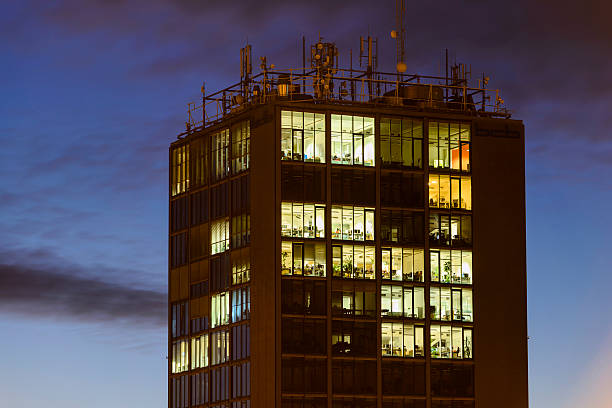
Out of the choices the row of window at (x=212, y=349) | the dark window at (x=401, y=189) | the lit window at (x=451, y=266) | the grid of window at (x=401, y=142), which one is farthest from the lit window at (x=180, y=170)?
the lit window at (x=451, y=266)

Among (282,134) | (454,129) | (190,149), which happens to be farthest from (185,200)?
(454,129)

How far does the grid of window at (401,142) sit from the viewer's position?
170m

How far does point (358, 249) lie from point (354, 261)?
1.43 metres

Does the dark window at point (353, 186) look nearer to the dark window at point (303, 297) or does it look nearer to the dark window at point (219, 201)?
the dark window at point (303, 297)

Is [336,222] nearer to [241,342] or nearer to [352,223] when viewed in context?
[352,223]

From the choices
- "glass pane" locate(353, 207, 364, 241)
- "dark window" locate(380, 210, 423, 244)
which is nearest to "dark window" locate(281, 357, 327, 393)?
"glass pane" locate(353, 207, 364, 241)

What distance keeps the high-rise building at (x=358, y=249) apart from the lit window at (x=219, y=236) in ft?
1.19

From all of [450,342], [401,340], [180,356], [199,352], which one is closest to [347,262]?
[401,340]

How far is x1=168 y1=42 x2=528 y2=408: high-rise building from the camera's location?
538 ft

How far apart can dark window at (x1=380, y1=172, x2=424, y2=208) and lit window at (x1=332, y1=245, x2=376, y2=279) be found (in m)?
5.91

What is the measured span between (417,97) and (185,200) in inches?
1216

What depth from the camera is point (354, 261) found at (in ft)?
547

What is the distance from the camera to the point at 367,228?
16762 cm

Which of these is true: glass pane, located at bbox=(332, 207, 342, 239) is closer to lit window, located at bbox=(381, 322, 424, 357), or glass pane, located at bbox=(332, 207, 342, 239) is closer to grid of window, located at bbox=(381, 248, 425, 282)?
grid of window, located at bbox=(381, 248, 425, 282)
